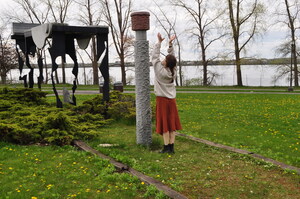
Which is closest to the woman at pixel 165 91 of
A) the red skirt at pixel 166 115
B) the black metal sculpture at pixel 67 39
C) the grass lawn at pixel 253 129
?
the red skirt at pixel 166 115

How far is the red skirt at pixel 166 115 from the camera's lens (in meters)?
5.81

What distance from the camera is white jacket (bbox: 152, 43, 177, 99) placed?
5.72 metres

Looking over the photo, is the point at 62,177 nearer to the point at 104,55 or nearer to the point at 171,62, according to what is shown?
the point at 171,62

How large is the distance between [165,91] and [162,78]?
0.25m

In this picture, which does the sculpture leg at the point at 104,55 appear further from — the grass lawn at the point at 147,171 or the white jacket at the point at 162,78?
the white jacket at the point at 162,78

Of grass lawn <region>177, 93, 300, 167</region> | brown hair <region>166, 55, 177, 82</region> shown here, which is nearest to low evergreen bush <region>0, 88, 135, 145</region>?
grass lawn <region>177, 93, 300, 167</region>

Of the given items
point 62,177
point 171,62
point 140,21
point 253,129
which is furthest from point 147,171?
point 253,129

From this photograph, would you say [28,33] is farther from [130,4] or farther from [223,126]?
[130,4]

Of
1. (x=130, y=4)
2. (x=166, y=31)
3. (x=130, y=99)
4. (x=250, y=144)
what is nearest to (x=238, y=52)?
(x=166, y=31)

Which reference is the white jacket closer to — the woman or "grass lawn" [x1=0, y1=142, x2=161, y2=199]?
the woman

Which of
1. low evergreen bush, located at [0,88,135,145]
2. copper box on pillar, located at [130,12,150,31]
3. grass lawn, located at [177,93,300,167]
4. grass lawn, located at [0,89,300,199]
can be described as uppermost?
copper box on pillar, located at [130,12,150,31]

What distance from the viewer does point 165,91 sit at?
19.1 ft

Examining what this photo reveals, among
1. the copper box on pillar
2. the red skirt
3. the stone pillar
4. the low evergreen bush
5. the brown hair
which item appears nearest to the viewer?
the brown hair

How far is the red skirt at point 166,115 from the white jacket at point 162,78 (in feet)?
0.37
